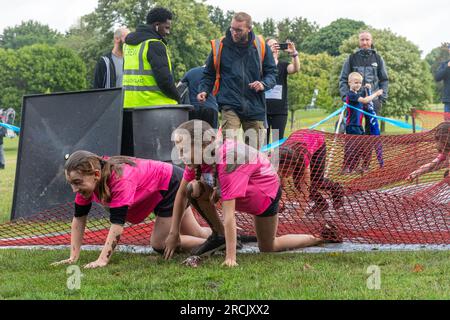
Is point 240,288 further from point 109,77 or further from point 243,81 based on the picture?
point 109,77

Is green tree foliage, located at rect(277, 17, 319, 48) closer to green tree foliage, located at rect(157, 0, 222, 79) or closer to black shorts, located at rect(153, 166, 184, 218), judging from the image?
green tree foliage, located at rect(157, 0, 222, 79)

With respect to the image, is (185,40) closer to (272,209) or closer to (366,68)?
(366,68)

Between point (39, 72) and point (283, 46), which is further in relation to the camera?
point (39, 72)

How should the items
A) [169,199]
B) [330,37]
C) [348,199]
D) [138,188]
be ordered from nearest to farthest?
[138,188]
[169,199]
[348,199]
[330,37]

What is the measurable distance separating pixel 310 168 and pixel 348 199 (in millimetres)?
753

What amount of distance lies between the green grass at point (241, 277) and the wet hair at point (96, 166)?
58 centimetres

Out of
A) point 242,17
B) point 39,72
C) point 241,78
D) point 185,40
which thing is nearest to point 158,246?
point 241,78

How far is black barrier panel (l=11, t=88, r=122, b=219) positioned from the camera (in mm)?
8000

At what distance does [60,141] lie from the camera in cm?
807

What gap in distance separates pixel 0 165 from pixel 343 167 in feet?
38.7

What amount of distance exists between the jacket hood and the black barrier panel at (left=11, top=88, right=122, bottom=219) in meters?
0.84

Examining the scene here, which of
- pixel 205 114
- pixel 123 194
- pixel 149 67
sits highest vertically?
pixel 149 67

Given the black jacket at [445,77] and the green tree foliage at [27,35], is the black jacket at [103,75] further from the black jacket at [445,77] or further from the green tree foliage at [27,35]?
the green tree foliage at [27,35]

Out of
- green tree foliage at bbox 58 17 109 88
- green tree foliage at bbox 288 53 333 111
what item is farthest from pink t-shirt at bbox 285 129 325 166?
green tree foliage at bbox 58 17 109 88
